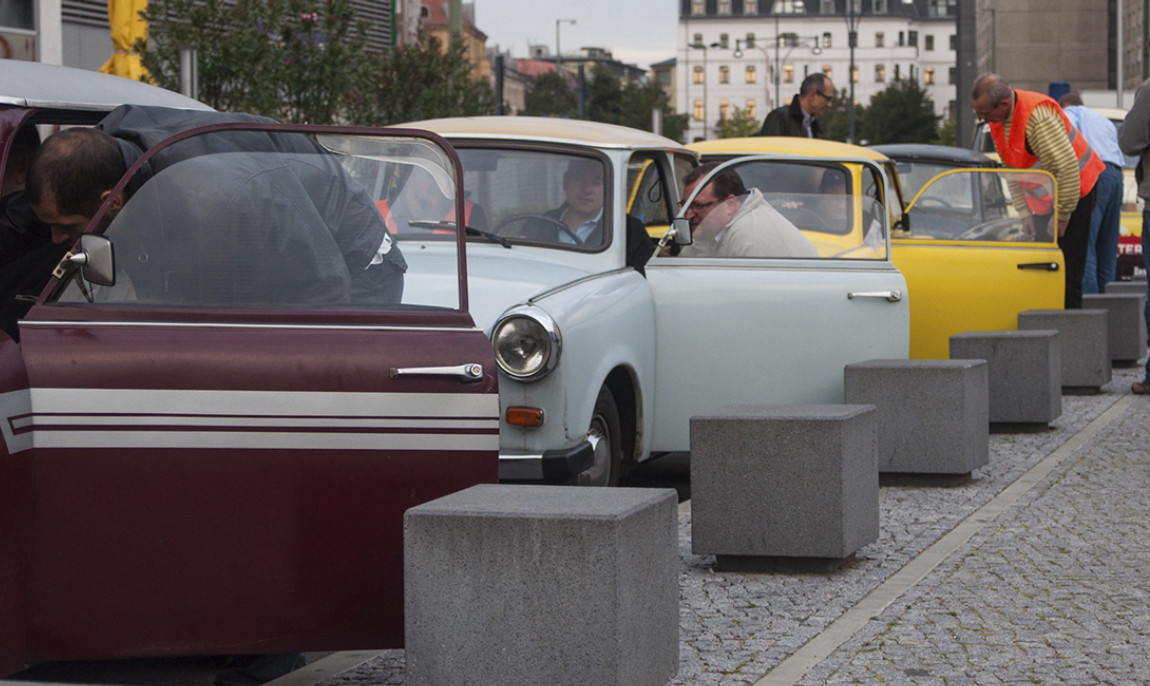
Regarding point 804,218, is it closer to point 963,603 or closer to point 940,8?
point 963,603

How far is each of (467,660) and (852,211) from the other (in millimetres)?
5267

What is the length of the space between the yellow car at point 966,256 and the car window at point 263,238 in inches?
246

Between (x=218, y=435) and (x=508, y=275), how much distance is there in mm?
2898

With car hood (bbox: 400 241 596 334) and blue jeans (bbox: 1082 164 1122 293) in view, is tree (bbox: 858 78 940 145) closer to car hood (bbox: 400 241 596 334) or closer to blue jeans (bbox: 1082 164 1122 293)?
blue jeans (bbox: 1082 164 1122 293)

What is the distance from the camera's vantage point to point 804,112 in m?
13.8

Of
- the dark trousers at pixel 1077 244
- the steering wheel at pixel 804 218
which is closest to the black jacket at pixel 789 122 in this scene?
the dark trousers at pixel 1077 244

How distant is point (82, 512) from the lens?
4148mm

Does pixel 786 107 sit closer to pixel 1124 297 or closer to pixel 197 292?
pixel 1124 297

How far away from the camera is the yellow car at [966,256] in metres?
10.7

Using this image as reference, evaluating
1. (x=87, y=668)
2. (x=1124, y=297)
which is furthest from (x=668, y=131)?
(x=87, y=668)

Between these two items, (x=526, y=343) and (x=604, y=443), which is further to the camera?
(x=604, y=443)

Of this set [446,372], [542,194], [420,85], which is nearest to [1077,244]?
[542,194]

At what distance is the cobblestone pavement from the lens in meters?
4.92

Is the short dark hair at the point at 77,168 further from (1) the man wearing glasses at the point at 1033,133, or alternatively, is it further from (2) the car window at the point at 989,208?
(1) the man wearing glasses at the point at 1033,133
